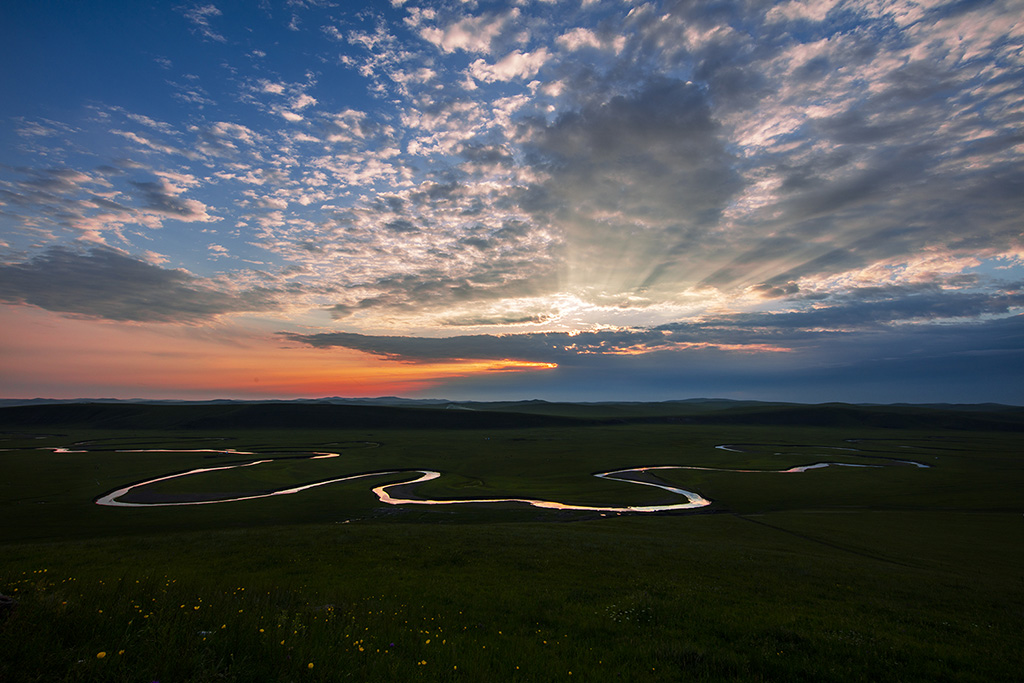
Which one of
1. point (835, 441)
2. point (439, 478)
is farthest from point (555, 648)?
point (835, 441)

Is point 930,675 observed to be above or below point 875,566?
above

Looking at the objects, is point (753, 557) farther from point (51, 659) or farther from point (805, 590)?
point (51, 659)

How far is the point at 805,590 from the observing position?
62.5 ft

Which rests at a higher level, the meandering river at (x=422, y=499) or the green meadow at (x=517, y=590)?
the green meadow at (x=517, y=590)

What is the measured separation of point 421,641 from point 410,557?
13885 mm

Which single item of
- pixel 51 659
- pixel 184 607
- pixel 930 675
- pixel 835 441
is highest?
pixel 51 659

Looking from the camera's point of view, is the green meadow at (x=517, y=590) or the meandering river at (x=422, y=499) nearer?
the green meadow at (x=517, y=590)

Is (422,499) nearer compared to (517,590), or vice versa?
(517,590)

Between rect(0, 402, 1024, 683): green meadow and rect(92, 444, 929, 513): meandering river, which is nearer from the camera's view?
rect(0, 402, 1024, 683): green meadow

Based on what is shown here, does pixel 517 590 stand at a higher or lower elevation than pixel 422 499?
higher

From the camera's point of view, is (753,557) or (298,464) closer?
(753,557)

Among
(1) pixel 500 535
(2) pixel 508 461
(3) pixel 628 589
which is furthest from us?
(2) pixel 508 461

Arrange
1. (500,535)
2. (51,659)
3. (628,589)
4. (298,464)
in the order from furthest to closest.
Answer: (298,464) < (500,535) < (628,589) < (51,659)

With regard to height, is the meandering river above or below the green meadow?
below
